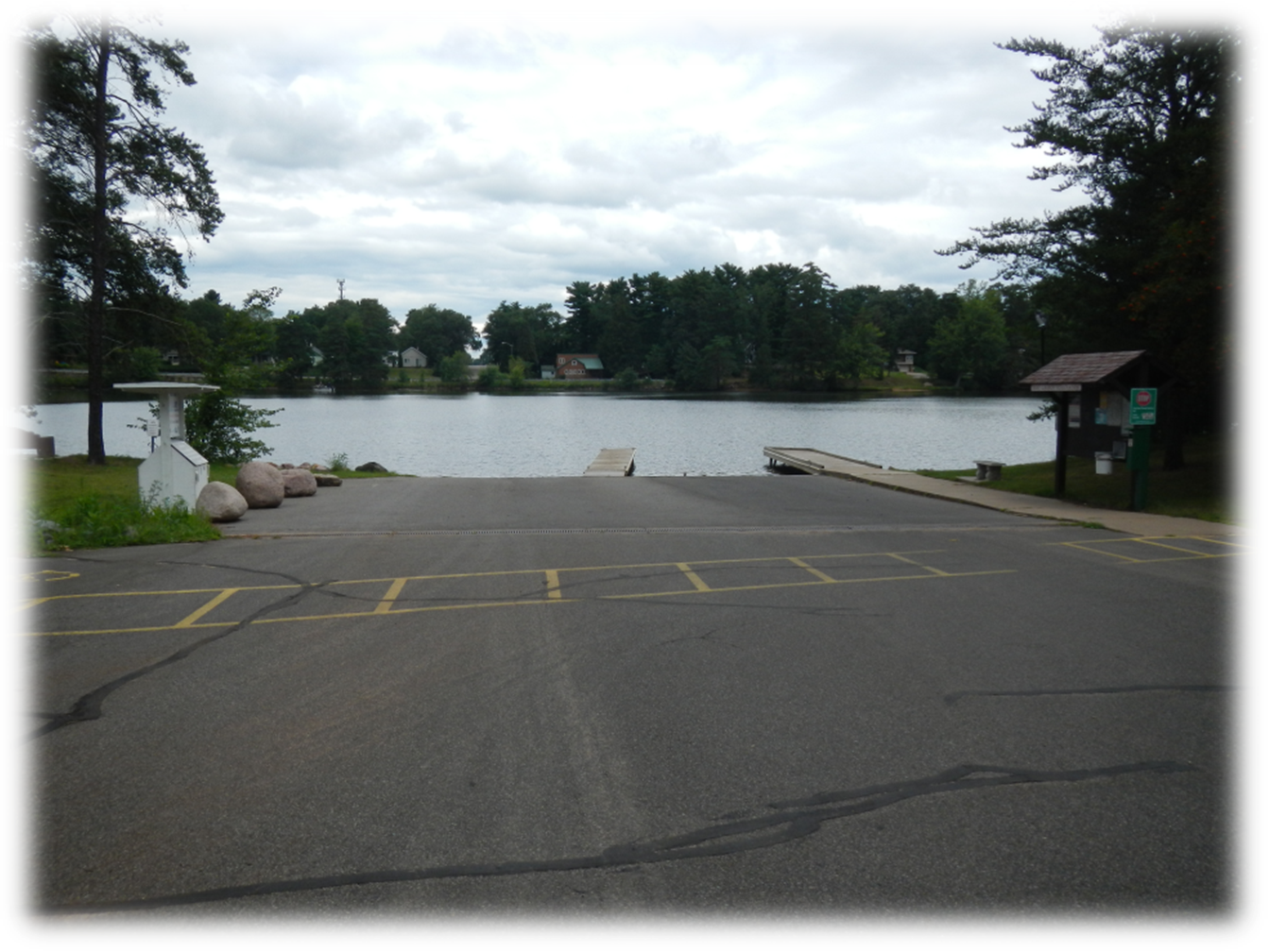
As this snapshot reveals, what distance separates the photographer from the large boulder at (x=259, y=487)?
17516 millimetres

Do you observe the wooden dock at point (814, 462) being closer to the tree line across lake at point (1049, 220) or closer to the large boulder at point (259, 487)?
the tree line across lake at point (1049, 220)

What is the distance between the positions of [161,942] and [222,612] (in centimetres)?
588

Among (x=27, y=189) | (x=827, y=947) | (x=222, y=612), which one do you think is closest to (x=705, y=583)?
(x=222, y=612)

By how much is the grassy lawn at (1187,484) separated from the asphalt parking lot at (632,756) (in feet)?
24.4

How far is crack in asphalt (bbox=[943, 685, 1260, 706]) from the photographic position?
20.6 ft

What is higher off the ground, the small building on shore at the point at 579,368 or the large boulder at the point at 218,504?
the small building on shore at the point at 579,368

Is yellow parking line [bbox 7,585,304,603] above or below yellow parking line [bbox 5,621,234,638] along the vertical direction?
above

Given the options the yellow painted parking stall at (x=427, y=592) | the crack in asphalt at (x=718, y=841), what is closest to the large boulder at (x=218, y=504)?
the yellow painted parking stall at (x=427, y=592)

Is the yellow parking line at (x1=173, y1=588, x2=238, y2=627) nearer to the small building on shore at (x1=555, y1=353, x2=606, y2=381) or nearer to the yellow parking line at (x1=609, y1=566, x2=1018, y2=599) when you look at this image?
the yellow parking line at (x1=609, y1=566, x2=1018, y2=599)

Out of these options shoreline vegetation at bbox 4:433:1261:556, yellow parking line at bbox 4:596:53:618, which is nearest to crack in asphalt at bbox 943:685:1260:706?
shoreline vegetation at bbox 4:433:1261:556

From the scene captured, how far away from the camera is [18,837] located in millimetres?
4238

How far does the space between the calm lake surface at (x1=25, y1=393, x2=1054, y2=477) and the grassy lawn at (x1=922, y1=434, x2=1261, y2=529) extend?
11753 millimetres

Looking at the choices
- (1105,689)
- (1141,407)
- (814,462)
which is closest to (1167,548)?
(1141,407)

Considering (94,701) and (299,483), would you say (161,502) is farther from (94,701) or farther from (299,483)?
(94,701)
